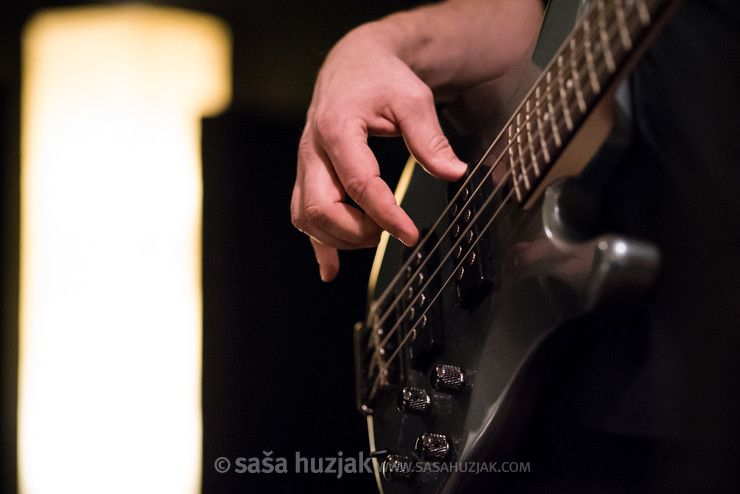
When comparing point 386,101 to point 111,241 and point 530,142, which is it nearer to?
point 530,142

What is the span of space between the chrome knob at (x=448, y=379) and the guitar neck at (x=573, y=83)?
0.47 ft

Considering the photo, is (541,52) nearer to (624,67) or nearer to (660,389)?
Result: (624,67)

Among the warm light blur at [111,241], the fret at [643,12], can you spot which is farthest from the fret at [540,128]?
the warm light blur at [111,241]

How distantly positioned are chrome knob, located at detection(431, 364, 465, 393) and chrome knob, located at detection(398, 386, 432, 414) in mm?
33

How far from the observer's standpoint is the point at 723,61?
0.42 metres

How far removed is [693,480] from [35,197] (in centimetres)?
114

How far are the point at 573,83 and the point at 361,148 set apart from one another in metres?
0.19

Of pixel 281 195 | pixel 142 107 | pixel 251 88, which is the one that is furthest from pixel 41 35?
pixel 281 195

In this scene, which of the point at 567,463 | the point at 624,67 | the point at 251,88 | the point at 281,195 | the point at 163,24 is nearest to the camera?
the point at 624,67

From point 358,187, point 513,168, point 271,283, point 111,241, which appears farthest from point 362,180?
point 111,241

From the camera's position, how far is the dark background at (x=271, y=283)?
2.44 feet

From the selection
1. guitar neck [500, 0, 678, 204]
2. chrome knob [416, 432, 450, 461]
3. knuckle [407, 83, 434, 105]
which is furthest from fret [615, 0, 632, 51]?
chrome knob [416, 432, 450, 461]

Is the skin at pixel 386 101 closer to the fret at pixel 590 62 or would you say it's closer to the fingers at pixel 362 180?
the fingers at pixel 362 180

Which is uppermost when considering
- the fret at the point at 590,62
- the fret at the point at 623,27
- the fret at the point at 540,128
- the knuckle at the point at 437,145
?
the fret at the point at 623,27
